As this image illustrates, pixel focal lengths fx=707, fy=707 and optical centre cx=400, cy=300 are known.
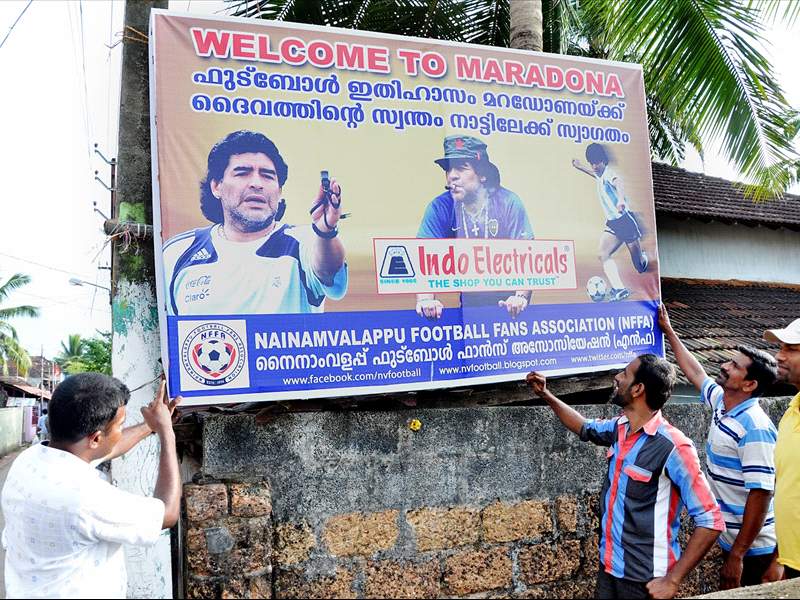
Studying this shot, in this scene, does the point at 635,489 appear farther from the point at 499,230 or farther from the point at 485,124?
the point at 485,124

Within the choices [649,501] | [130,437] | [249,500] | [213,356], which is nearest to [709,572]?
[649,501]

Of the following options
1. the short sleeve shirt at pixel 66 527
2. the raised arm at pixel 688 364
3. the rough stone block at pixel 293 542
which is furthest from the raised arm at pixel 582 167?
the short sleeve shirt at pixel 66 527

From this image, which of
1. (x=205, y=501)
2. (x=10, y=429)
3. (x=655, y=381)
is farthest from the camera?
(x=10, y=429)

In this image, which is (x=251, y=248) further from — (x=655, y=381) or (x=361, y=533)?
(x=655, y=381)

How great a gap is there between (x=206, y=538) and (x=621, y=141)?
3425mm

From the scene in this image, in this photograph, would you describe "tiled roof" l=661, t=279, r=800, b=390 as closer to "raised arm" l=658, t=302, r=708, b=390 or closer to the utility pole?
"raised arm" l=658, t=302, r=708, b=390

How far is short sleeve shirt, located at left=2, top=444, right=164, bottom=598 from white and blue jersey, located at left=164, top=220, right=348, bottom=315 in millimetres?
1166

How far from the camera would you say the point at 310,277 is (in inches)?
146

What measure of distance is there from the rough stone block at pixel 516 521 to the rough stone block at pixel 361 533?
21.8 inches

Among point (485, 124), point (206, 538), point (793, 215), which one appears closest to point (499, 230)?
point (485, 124)

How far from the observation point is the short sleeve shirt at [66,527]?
7.54 feet

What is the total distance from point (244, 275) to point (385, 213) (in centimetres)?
85

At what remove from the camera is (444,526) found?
381 centimetres

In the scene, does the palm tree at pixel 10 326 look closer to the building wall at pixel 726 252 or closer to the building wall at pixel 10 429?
the building wall at pixel 10 429
